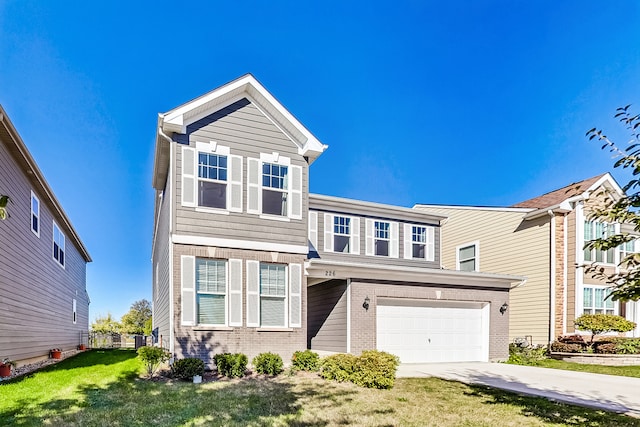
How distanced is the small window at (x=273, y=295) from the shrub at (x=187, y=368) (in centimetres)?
226

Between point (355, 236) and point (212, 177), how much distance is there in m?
7.21

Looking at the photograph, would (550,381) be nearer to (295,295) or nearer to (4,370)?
(295,295)

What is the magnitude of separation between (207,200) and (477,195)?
3479 cm

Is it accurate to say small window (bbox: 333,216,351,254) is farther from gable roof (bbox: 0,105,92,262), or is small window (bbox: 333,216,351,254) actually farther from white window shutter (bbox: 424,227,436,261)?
gable roof (bbox: 0,105,92,262)

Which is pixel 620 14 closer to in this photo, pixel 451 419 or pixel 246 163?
pixel 246 163

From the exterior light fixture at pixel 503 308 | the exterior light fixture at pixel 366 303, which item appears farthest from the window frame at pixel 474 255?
the exterior light fixture at pixel 366 303

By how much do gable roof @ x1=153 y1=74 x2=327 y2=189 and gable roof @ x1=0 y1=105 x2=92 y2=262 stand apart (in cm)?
338

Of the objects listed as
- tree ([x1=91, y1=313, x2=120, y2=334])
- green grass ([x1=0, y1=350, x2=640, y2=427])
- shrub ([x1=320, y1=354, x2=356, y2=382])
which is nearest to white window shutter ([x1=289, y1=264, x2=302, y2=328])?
shrub ([x1=320, y1=354, x2=356, y2=382])

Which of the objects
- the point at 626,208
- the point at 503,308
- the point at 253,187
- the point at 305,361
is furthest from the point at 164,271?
the point at 626,208

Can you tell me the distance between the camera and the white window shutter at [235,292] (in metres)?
11.1

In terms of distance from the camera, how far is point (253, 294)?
37.3 feet

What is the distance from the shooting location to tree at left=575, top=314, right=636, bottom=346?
15788 millimetres

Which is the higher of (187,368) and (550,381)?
(187,368)

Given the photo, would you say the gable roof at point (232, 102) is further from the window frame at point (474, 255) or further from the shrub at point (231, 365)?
the window frame at point (474, 255)
